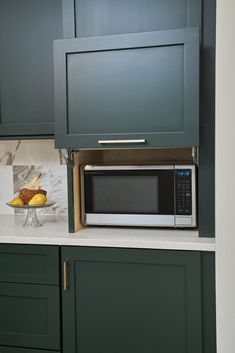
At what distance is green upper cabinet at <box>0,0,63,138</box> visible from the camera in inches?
84.8

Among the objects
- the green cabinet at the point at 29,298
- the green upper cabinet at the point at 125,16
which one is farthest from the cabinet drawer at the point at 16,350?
the green upper cabinet at the point at 125,16

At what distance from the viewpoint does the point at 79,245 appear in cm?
187

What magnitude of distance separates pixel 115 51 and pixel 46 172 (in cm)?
105

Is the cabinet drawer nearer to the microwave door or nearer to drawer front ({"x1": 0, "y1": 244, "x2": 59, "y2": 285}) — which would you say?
drawer front ({"x1": 0, "y1": 244, "x2": 59, "y2": 285})

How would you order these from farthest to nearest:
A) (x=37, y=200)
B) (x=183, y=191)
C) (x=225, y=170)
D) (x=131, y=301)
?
(x=37, y=200) < (x=183, y=191) < (x=131, y=301) < (x=225, y=170)

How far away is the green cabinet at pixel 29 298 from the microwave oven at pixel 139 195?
324 millimetres

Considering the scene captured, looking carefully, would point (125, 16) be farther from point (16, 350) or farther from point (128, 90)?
point (16, 350)

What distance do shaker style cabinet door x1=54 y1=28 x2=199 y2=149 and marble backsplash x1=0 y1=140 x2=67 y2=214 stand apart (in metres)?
0.68

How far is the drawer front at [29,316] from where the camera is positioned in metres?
1.93

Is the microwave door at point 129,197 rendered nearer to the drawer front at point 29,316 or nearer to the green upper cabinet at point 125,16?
the drawer front at point 29,316

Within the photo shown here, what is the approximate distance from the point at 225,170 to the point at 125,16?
2.98 ft

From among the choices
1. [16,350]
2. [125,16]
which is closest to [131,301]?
[16,350]

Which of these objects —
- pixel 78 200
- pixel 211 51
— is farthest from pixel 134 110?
pixel 78 200

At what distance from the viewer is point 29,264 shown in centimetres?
195
